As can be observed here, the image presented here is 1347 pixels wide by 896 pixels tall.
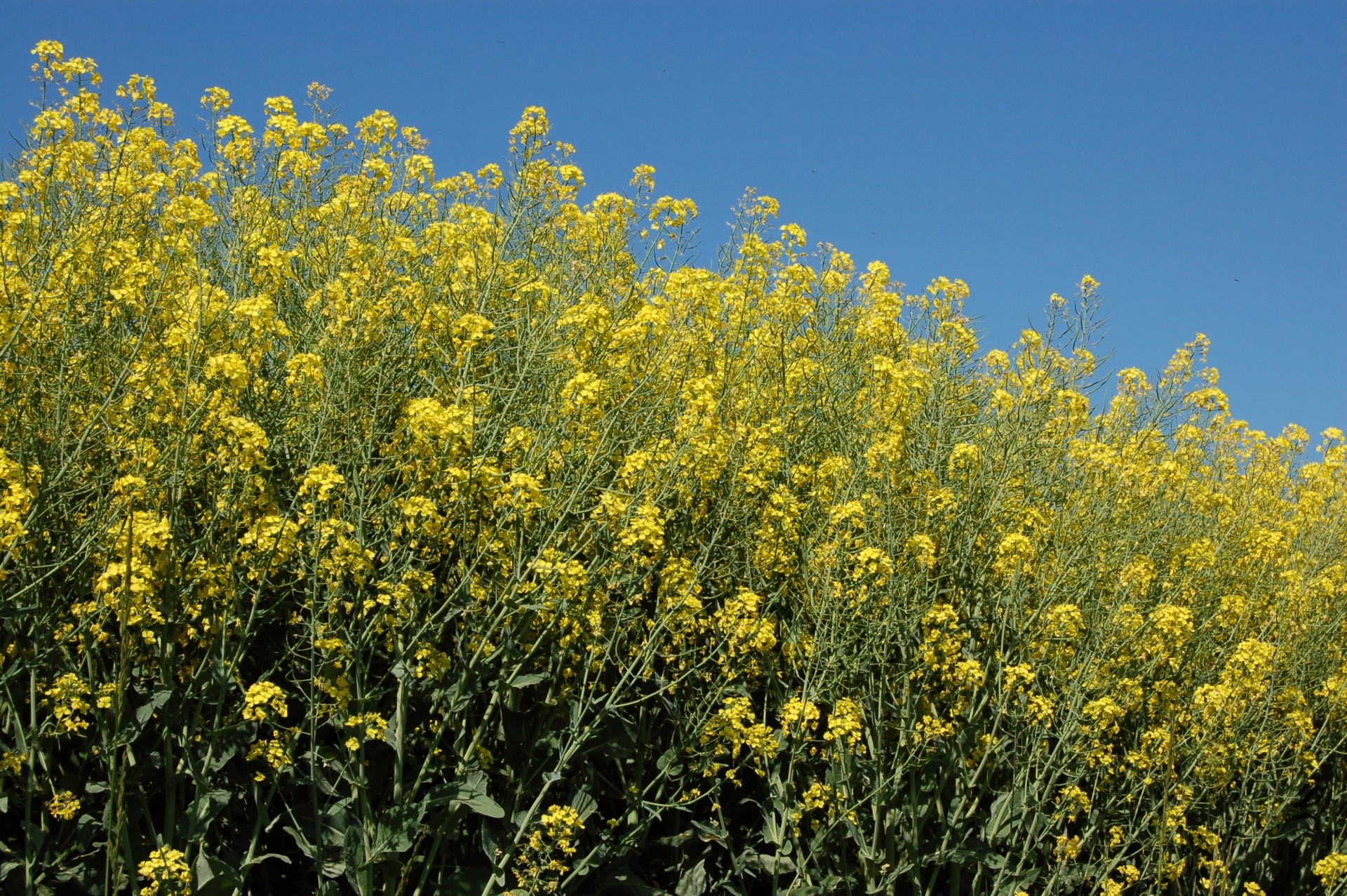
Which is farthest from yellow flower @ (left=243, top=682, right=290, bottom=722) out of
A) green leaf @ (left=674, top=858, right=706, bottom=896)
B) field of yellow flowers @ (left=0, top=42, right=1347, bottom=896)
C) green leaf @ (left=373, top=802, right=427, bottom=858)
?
green leaf @ (left=674, top=858, right=706, bottom=896)

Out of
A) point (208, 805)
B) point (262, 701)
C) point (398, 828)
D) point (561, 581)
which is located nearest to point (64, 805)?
point (208, 805)

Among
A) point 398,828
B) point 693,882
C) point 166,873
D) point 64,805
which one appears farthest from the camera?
point 693,882

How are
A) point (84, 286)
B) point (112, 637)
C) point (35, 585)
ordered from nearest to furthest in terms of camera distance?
point (35, 585)
point (112, 637)
point (84, 286)

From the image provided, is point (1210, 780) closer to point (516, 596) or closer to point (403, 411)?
point (516, 596)

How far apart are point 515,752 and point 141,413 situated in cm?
176

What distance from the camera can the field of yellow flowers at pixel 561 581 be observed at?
10.7ft

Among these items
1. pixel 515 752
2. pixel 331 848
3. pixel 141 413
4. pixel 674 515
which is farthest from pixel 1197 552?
pixel 141 413

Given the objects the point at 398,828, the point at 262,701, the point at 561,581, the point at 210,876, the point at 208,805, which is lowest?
the point at 210,876

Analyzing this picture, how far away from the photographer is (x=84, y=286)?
418 cm

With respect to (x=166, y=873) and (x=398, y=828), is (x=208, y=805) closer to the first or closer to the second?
(x=166, y=873)

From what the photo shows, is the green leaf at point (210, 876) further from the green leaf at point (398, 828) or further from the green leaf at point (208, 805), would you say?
the green leaf at point (398, 828)

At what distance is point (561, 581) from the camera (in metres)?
3.37

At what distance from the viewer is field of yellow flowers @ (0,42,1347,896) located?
3.27m

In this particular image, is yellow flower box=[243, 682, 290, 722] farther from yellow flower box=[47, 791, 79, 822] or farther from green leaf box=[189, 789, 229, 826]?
yellow flower box=[47, 791, 79, 822]
